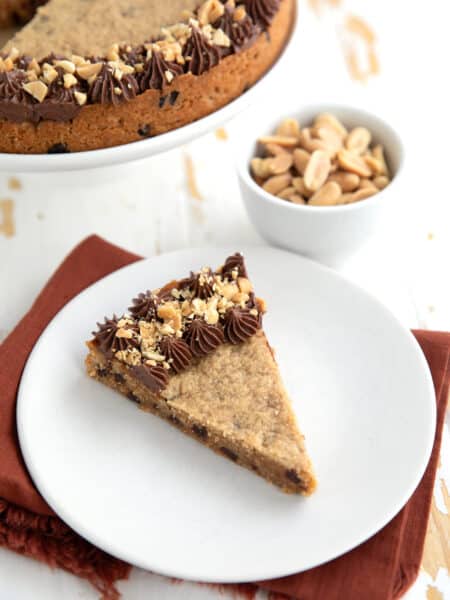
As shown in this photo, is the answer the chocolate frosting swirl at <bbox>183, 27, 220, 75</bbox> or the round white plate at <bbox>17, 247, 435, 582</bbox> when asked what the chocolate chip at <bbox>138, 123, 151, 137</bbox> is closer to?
the chocolate frosting swirl at <bbox>183, 27, 220, 75</bbox>

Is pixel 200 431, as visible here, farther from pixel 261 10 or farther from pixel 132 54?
pixel 261 10

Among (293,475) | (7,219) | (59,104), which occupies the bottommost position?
(293,475)

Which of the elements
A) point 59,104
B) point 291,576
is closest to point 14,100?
point 59,104

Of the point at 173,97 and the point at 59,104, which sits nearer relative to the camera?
the point at 59,104

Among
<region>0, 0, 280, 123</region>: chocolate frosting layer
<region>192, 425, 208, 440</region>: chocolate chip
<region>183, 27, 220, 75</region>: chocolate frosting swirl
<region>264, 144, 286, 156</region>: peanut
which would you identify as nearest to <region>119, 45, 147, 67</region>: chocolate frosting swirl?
<region>0, 0, 280, 123</region>: chocolate frosting layer

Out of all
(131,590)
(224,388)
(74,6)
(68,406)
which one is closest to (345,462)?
(224,388)

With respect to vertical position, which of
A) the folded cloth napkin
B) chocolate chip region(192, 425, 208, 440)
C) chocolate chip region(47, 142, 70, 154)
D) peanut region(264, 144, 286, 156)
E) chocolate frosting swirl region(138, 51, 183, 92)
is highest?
chocolate frosting swirl region(138, 51, 183, 92)
